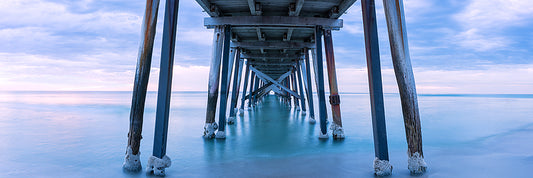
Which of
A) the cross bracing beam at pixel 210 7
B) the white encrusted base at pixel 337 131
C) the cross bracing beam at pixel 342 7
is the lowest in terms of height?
the white encrusted base at pixel 337 131

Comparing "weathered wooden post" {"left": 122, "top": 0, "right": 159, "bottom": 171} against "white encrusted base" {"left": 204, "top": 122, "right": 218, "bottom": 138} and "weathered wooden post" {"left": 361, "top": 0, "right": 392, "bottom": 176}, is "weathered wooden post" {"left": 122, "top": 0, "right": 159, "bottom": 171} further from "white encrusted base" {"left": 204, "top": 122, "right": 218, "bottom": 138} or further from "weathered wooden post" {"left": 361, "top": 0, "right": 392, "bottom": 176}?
"white encrusted base" {"left": 204, "top": 122, "right": 218, "bottom": 138}

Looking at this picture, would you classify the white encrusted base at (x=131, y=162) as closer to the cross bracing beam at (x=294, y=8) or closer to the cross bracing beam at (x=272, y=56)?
the cross bracing beam at (x=294, y=8)

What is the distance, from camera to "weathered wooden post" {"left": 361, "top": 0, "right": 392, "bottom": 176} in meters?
3.47

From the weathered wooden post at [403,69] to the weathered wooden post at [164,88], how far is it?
2.83m

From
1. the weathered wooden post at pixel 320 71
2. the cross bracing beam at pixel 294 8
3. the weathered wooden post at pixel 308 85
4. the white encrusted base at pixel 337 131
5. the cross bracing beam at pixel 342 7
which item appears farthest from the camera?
the weathered wooden post at pixel 308 85

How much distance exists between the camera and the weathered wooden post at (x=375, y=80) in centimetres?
347

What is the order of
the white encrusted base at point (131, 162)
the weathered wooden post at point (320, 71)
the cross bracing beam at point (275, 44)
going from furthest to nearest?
the cross bracing beam at point (275, 44) < the weathered wooden post at point (320, 71) < the white encrusted base at point (131, 162)

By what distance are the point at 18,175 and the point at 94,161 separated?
1.04 metres

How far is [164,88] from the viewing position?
359 cm

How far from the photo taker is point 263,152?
5441mm

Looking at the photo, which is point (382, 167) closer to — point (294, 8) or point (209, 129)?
point (294, 8)

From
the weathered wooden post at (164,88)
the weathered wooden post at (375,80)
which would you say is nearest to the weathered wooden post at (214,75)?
the weathered wooden post at (164,88)

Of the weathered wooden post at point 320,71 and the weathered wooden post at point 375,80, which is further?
the weathered wooden post at point 320,71

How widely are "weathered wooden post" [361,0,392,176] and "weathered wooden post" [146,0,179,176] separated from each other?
8.43 ft
